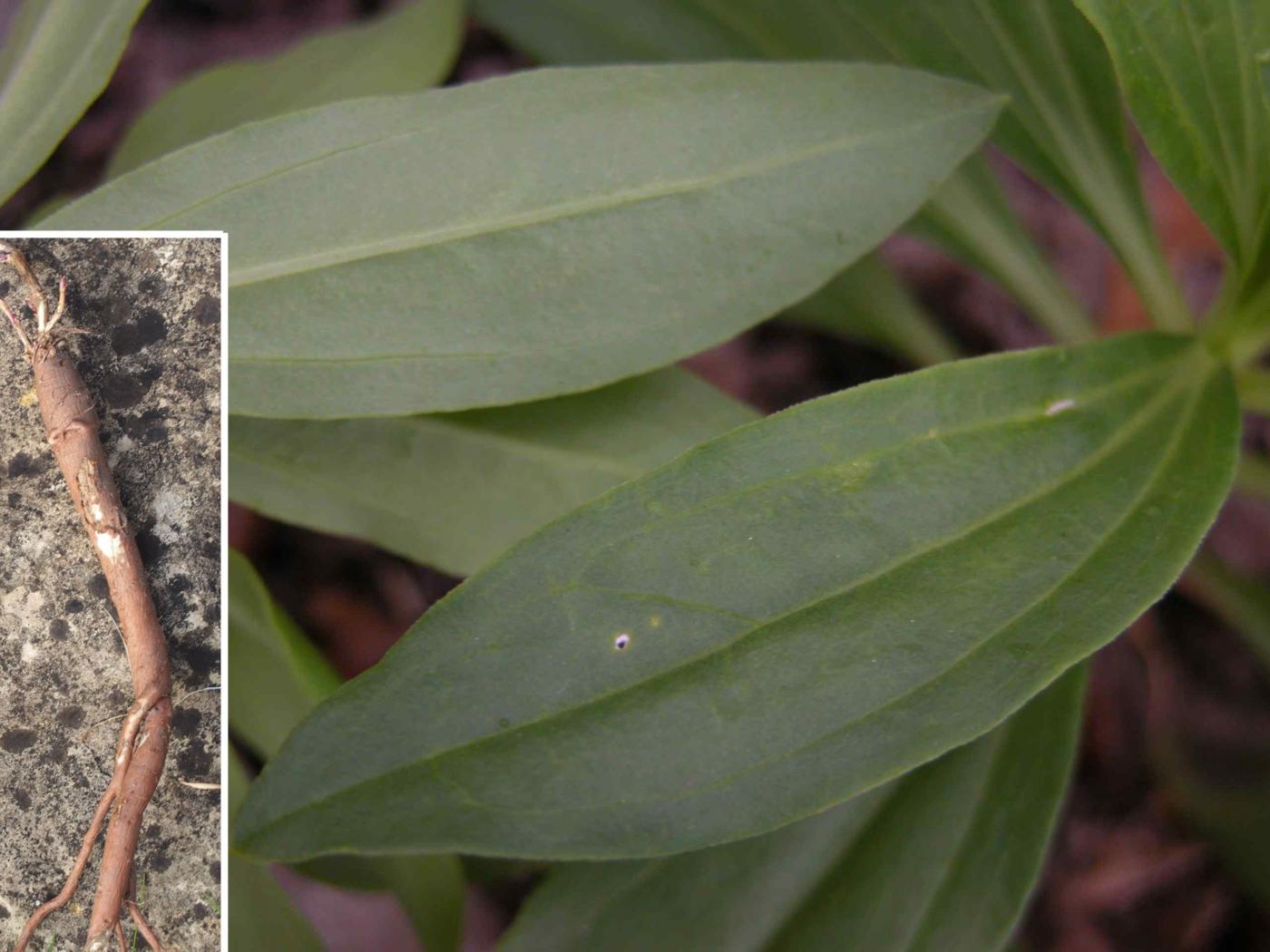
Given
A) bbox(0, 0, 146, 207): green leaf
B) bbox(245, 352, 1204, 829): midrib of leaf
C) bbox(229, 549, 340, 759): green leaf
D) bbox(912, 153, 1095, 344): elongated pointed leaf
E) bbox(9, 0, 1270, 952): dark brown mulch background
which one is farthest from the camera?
bbox(9, 0, 1270, 952): dark brown mulch background

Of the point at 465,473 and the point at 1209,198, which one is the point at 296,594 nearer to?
the point at 465,473

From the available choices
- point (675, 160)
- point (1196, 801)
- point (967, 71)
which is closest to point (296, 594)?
point (675, 160)

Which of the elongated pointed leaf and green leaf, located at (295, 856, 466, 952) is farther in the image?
the elongated pointed leaf

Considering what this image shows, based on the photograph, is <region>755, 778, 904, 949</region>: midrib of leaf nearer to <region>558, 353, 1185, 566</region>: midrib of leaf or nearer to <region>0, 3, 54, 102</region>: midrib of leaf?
<region>558, 353, 1185, 566</region>: midrib of leaf

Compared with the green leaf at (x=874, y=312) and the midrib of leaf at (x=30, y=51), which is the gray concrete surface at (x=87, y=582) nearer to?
the midrib of leaf at (x=30, y=51)

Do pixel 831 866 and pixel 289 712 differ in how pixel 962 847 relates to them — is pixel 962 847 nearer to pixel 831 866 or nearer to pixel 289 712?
pixel 831 866

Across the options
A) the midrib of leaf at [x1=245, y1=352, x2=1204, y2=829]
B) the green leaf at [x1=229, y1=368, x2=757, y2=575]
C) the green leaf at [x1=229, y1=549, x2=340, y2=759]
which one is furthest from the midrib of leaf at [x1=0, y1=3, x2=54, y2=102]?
the midrib of leaf at [x1=245, y1=352, x2=1204, y2=829]

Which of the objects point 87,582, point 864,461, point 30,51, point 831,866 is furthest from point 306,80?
point 831,866
